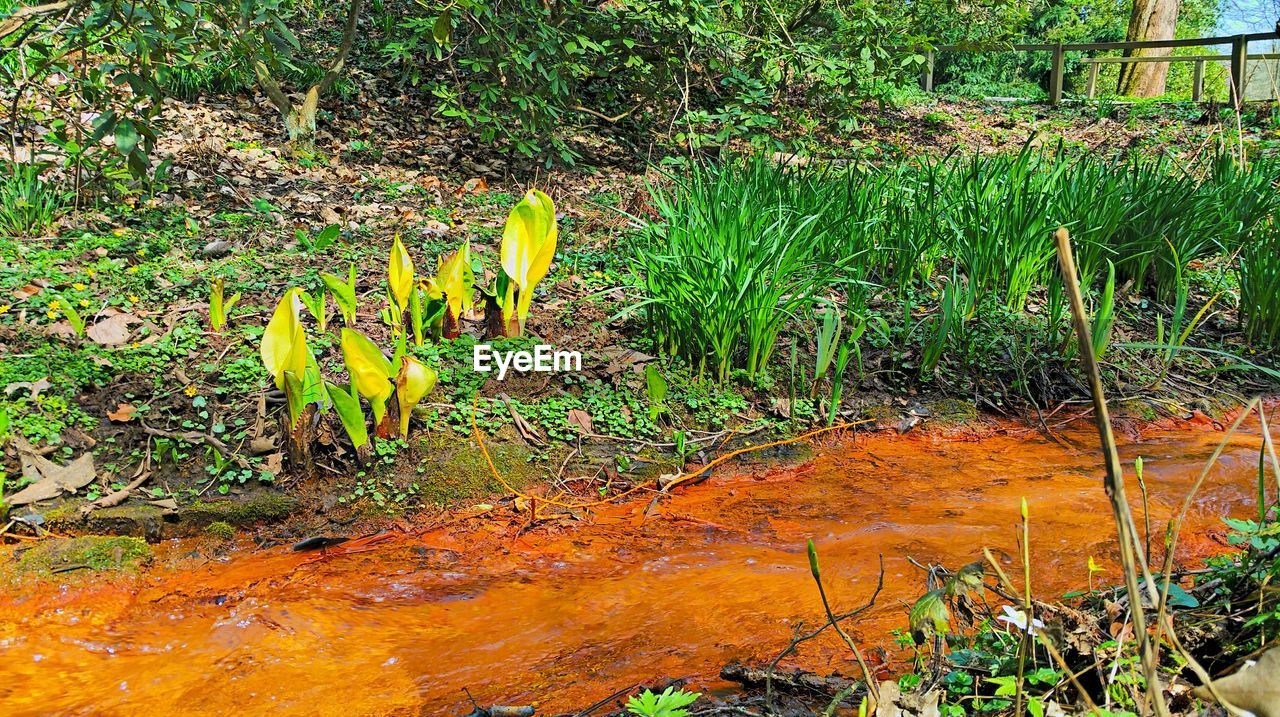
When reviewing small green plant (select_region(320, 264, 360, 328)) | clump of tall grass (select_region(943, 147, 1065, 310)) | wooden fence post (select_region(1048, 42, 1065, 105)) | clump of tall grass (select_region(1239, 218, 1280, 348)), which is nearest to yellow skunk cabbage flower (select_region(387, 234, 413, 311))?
small green plant (select_region(320, 264, 360, 328))

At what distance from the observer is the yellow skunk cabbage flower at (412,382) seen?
249cm

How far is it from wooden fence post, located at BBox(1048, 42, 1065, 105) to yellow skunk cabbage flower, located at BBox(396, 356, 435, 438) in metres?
10.6

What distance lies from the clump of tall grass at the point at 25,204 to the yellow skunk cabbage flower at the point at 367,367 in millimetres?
2422

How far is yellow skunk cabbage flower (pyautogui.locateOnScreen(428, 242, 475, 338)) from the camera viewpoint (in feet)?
10.1

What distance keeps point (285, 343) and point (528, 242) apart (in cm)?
93

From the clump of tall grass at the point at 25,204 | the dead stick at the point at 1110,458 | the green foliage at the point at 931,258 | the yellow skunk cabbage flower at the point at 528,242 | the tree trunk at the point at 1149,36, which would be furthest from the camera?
the tree trunk at the point at 1149,36

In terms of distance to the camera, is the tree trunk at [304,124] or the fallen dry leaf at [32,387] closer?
the fallen dry leaf at [32,387]

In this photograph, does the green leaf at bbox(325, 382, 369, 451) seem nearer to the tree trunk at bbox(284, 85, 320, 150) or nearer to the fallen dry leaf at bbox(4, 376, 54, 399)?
the fallen dry leaf at bbox(4, 376, 54, 399)

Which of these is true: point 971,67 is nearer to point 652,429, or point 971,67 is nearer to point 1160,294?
point 1160,294

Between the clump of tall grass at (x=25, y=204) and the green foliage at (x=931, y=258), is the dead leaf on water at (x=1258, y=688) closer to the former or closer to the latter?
the green foliage at (x=931, y=258)

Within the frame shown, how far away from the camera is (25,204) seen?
3834 millimetres

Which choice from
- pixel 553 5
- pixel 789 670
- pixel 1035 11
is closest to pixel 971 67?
pixel 1035 11

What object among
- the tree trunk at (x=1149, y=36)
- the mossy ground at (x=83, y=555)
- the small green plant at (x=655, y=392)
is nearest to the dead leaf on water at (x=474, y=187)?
the small green plant at (x=655, y=392)

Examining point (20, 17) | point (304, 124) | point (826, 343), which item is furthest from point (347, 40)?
point (826, 343)
